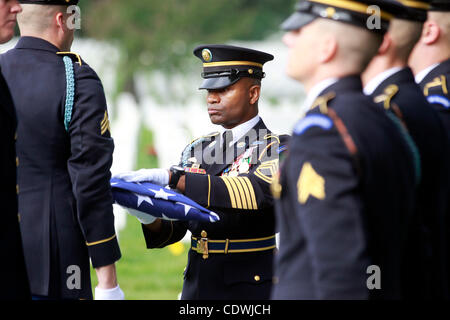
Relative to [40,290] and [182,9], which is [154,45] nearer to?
[182,9]

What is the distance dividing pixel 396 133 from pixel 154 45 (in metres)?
26.3

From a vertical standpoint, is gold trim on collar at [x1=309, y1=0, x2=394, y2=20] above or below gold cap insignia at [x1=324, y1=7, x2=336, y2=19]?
above

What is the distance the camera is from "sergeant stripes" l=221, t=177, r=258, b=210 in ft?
12.5

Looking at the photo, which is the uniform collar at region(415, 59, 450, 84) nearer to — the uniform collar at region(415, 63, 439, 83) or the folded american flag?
the uniform collar at region(415, 63, 439, 83)

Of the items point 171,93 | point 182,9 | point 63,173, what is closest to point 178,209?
point 63,173

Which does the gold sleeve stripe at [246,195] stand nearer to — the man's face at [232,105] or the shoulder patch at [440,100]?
the man's face at [232,105]

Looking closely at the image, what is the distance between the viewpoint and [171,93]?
1033 inches

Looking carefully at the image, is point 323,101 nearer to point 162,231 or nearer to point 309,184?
point 309,184

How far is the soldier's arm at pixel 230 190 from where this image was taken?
3.79 meters

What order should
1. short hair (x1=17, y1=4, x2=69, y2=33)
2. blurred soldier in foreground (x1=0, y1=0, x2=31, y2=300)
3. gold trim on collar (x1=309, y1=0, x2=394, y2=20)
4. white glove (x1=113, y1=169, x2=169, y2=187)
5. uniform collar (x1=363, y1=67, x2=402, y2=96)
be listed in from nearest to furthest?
1. gold trim on collar (x1=309, y1=0, x2=394, y2=20)
2. blurred soldier in foreground (x1=0, y1=0, x2=31, y2=300)
3. uniform collar (x1=363, y1=67, x2=402, y2=96)
4. short hair (x1=17, y1=4, x2=69, y2=33)
5. white glove (x1=113, y1=169, x2=169, y2=187)

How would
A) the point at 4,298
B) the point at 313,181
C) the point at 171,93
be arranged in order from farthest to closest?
the point at 171,93, the point at 4,298, the point at 313,181

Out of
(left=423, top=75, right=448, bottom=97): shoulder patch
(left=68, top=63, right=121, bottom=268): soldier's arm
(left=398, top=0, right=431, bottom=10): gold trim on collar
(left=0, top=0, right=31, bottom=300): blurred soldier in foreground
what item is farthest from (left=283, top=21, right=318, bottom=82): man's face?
(left=423, top=75, right=448, bottom=97): shoulder patch

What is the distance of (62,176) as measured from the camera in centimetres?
342

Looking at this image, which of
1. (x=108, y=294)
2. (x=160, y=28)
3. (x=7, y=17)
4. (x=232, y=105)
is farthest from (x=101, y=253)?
(x=160, y=28)
